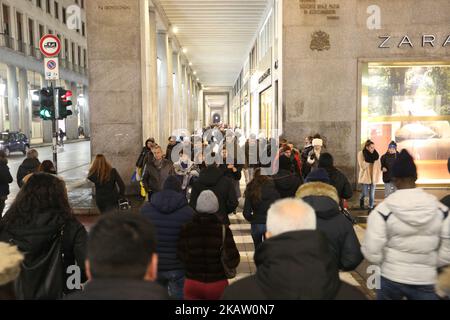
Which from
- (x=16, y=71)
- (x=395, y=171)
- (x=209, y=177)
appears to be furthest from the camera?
(x=16, y=71)

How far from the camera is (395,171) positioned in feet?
12.4

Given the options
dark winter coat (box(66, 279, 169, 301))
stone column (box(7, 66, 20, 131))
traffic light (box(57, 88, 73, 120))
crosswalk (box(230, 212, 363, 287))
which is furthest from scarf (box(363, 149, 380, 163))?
stone column (box(7, 66, 20, 131))

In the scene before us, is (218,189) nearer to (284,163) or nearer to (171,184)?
(284,163)

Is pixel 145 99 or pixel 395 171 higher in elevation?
pixel 145 99

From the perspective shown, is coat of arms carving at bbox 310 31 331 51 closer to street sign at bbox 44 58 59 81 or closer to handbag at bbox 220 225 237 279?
street sign at bbox 44 58 59 81

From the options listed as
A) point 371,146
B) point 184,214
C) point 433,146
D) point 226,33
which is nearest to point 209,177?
point 184,214

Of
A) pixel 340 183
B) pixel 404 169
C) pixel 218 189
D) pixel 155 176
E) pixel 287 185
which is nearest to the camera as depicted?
pixel 404 169

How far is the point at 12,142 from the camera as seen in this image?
32.2 m

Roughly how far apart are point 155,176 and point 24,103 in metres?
40.4

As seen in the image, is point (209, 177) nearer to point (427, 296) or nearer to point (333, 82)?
point (427, 296)

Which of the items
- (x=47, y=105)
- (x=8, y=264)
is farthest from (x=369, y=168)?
(x=8, y=264)

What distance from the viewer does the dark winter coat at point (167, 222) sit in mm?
4121

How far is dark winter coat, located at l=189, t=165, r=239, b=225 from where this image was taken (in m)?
6.18

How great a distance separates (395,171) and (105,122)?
1090 centimetres
